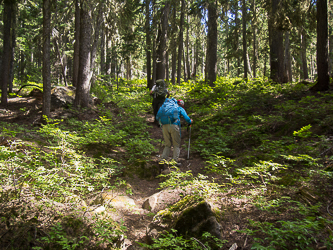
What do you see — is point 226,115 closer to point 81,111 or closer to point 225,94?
point 225,94

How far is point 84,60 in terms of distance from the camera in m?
10.2

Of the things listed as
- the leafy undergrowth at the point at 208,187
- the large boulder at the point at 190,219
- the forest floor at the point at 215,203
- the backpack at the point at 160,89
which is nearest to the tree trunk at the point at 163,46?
the backpack at the point at 160,89

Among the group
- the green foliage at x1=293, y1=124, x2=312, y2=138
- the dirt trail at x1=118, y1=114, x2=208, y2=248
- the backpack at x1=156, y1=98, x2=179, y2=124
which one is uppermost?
the backpack at x1=156, y1=98, x2=179, y2=124

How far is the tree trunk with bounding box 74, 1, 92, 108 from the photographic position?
991cm

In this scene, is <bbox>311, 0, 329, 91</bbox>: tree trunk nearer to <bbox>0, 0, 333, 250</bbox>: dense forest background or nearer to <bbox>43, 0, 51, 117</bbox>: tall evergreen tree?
<bbox>0, 0, 333, 250</bbox>: dense forest background

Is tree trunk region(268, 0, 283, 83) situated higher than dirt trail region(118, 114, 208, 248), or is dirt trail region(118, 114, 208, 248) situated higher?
tree trunk region(268, 0, 283, 83)

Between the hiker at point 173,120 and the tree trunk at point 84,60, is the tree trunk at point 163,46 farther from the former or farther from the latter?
the hiker at point 173,120

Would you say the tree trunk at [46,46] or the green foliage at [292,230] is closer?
the green foliage at [292,230]

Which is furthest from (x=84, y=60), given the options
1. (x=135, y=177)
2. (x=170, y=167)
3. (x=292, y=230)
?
(x=292, y=230)

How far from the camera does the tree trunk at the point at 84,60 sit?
9914 mm

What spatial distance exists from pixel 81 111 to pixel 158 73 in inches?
241

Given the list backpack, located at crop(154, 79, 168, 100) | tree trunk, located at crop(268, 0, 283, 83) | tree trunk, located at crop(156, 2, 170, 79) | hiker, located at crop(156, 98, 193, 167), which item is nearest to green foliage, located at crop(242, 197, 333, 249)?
hiker, located at crop(156, 98, 193, 167)

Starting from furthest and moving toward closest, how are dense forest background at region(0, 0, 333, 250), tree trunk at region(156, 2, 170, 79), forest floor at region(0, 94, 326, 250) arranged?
tree trunk at region(156, 2, 170, 79)
forest floor at region(0, 94, 326, 250)
dense forest background at region(0, 0, 333, 250)

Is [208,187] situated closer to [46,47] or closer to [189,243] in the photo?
[189,243]
